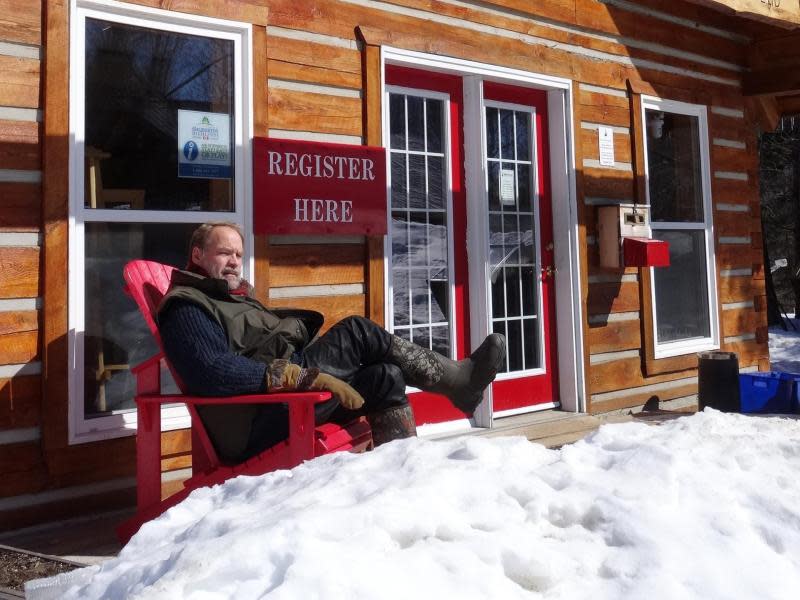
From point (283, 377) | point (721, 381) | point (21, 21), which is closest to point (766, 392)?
point (721, 381)

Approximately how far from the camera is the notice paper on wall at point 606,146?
17.8 feet

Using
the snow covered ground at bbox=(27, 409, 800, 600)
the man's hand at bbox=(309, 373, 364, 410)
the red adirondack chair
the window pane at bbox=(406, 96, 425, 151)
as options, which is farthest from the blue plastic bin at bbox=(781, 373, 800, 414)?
the man's hand at bbox=(309, 373, 364, 410)

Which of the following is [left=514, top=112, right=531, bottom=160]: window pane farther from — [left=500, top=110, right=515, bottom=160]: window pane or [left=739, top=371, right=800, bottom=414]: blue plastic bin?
[left=739, top=371, right=800, bottom=414]: blue plastic bin

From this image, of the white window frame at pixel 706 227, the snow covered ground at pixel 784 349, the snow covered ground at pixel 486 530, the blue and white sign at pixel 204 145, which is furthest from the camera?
the snow covered ground at pixel 784 349

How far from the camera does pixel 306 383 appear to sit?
276 centimetres

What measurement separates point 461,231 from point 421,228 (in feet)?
0.89

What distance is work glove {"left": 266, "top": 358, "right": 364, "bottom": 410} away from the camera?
2.76 m

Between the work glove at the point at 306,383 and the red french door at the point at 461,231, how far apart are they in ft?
5.27

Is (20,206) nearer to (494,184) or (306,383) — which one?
(306,383)

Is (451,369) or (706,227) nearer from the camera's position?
(451,369)

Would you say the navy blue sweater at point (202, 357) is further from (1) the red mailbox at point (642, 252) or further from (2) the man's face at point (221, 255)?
(1) the red mailbox at point (642, 252)

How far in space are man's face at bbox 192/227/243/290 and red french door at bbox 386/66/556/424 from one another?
48.0 inches

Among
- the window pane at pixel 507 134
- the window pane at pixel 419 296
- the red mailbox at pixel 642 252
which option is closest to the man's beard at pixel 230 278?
the window pane at pixel 419 296

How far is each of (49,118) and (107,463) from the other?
4.57 feet
